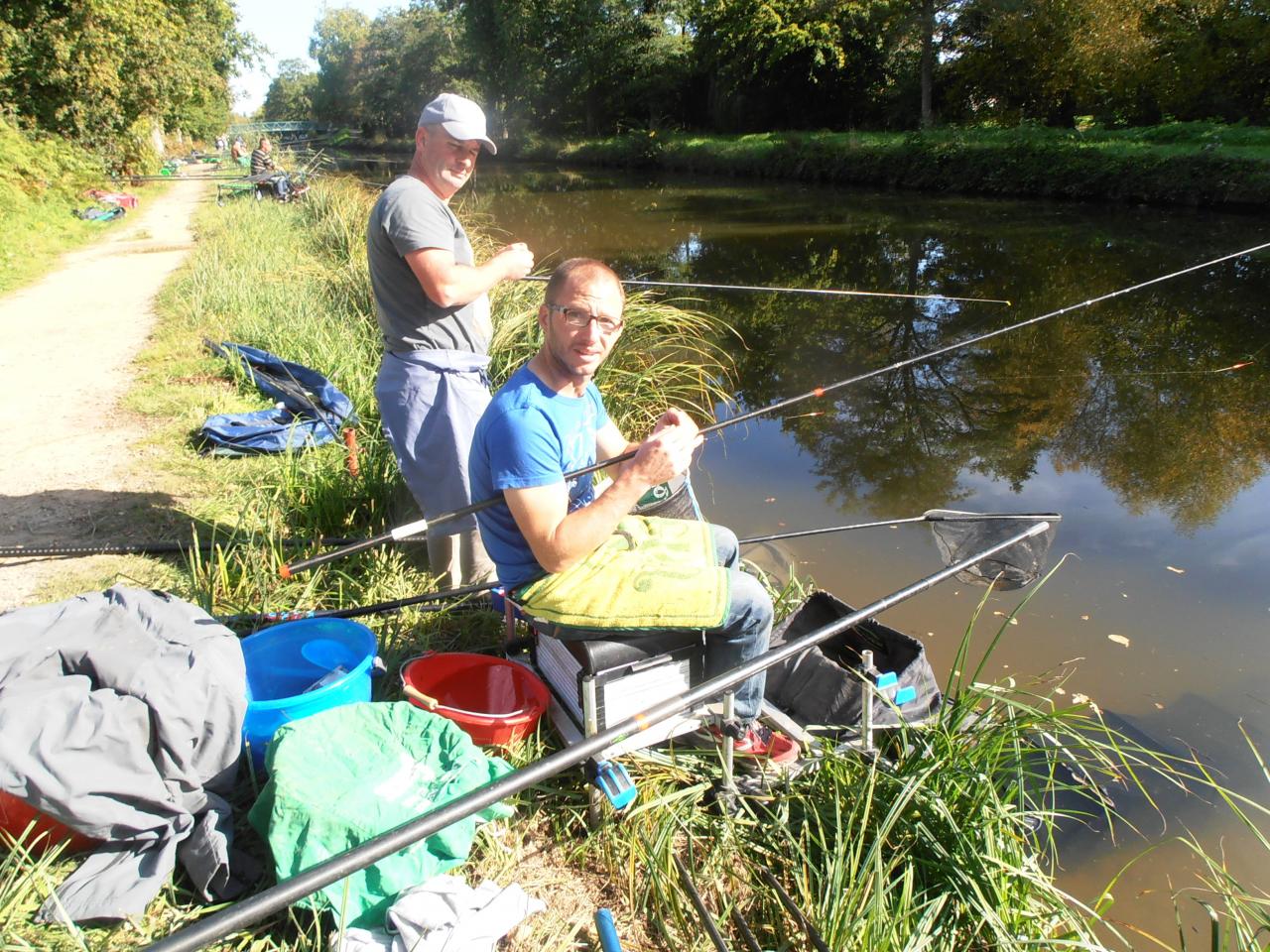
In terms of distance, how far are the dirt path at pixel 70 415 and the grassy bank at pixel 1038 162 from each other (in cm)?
1659

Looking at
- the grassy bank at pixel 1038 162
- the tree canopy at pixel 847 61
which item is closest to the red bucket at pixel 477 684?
the grassy bank at pixel 1038 162

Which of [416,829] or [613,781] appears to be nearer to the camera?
[416,829]

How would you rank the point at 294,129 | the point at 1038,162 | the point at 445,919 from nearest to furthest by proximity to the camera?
the point at 445,919 < the point at 1038,162 < the point at 294,129

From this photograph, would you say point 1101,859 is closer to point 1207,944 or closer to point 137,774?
point 1207,944

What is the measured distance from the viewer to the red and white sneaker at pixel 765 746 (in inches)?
95.6

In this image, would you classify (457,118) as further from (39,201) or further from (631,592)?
(39,201)

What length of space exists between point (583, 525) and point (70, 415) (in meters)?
4.72

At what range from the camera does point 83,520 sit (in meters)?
3.79

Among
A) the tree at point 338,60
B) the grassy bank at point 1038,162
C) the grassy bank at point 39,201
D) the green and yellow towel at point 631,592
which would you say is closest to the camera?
the green and yellow towel at point 631,592

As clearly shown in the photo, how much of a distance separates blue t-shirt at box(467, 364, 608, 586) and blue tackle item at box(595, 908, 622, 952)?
30.0 inches

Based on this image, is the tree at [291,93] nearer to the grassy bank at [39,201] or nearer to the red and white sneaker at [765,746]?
the grassy bank at [39,201]

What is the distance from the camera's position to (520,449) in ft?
6.26

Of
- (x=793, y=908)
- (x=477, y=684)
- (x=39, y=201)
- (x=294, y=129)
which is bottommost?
(x=793, y=908)

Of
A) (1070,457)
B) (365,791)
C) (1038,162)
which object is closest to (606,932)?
(365,791)
